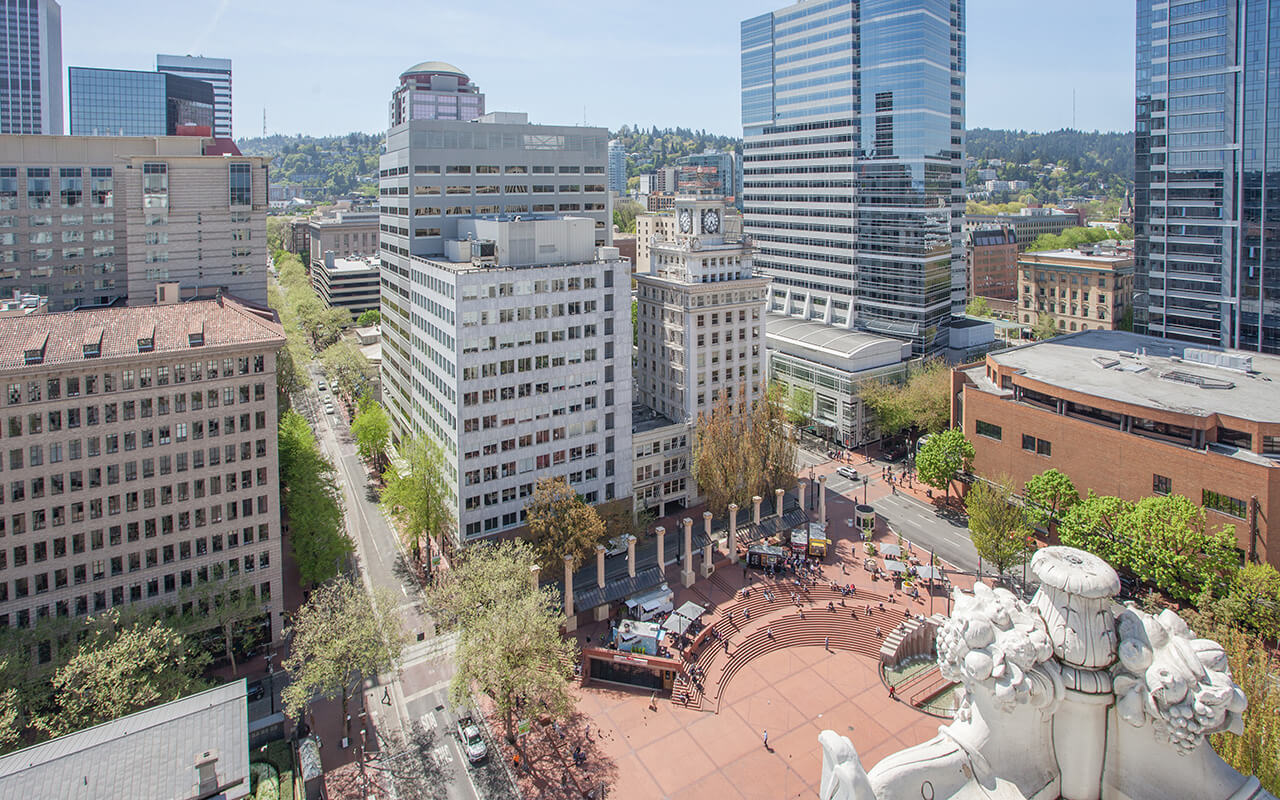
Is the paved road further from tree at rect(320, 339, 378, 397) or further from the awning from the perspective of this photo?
tree at rect(320, 339, 378, 397)

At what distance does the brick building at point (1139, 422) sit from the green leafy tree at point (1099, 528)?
6407 mm

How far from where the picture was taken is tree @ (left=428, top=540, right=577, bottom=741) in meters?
57.9

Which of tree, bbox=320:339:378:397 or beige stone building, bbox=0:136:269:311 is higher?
beige stone building, bbox=0:136:269:311

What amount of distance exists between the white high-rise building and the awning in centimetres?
1816

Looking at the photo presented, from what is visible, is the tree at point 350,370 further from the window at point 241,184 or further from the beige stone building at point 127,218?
the window at point 241,184

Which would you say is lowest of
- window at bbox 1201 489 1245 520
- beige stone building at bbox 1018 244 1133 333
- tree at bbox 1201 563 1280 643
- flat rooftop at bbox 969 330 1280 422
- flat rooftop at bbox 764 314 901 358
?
tree at bbox 1201 563 1280 643

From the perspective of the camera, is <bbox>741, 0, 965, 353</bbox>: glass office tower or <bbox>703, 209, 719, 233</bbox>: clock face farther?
<bbox>741, 0, 965, 353</bbox>: glass office tower

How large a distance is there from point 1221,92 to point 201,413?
139644 mm

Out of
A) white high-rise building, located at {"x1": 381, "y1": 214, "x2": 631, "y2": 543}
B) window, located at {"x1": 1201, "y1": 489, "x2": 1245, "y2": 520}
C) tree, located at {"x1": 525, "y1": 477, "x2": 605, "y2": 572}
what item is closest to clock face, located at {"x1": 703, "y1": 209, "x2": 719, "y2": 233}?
white high-rise building, located at {"x1": 381, "y1": 214, "x2": 631, "y2": 543}

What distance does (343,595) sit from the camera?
62250 mm

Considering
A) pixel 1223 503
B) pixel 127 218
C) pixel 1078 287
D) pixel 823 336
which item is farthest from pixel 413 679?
pixel 1078 287

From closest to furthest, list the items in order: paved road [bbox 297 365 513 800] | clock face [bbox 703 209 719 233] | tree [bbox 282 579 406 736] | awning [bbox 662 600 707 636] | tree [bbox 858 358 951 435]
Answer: tree [bbox 282 579 406 736]
paved road [bbox 297 365 513 800]
awning [bbox 662 600 707 636]
clock face [bbox 703 209 719 233]
tree [bbox 858 358 951 435]

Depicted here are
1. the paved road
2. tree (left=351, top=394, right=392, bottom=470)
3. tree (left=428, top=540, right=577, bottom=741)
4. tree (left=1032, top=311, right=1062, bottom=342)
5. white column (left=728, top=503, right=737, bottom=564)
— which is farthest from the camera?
tree (left=1032, top=311, right=1062, bottom=342)

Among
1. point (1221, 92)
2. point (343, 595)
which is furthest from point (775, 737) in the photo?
point (1221, 92)
